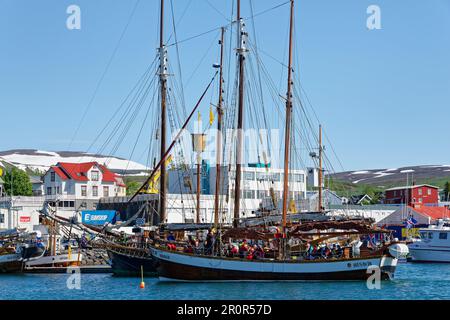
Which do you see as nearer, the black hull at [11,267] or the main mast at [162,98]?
the main mast at [162,98]

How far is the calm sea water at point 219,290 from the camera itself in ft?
151

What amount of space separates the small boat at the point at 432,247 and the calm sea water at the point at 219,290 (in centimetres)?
2577

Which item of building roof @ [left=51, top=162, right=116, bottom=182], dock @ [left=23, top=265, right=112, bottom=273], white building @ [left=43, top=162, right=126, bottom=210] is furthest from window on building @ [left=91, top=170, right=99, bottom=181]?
dock @ [left=23, top=265, right=112, bottom=273]

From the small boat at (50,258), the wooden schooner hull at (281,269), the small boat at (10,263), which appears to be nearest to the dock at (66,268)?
the small boat at (50,258)

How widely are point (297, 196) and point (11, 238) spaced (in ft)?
219

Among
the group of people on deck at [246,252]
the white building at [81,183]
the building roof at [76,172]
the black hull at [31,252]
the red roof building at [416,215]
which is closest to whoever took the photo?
the group of people on deck at [246,252]

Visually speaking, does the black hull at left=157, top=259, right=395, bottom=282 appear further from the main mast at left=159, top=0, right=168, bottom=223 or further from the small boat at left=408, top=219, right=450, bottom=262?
the small boat at left=408, top=219, right=450, bottom=262

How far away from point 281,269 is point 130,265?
16.6m

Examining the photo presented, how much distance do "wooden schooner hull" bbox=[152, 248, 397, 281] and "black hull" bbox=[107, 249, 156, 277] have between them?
1023 centimetres

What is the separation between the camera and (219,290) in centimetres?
4875

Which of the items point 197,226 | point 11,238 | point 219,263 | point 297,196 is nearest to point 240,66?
point 197,226

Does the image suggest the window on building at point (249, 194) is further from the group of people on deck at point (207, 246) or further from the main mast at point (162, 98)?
the group of people on deck at point (207, 246)
